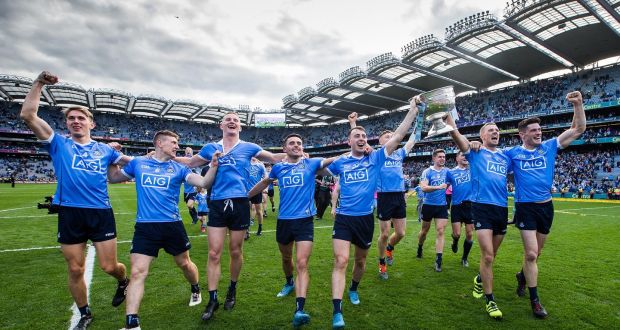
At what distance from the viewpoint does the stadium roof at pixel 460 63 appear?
27.1 metres

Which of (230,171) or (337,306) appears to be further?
(230,171)

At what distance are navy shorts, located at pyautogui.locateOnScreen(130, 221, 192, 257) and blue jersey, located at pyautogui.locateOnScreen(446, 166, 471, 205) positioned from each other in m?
5.51

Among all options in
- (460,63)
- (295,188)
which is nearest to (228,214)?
(295,188)

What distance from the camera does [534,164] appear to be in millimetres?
4750

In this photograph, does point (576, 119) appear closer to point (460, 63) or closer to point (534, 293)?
point (534, 293)

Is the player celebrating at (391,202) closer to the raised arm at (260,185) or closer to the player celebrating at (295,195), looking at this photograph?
the player celebrating at (295,195)

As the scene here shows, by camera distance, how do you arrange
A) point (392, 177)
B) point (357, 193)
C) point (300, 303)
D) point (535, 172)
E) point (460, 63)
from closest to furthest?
1. point (300, 303)
2. point (357, 193)
3. point (535, 172)
4. point (392, 177)
5. point (460, 63)

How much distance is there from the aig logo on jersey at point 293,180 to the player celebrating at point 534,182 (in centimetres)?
315

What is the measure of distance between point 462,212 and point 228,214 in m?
5.21

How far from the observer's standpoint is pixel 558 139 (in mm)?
4781

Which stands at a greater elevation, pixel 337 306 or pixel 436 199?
pixel 436 199

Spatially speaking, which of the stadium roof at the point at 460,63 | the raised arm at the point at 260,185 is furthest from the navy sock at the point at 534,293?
the stadium roof at the point at 460,63

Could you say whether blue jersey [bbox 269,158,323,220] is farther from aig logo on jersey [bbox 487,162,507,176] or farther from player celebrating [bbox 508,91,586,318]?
player celebrating [bbox 508,91,586,318]

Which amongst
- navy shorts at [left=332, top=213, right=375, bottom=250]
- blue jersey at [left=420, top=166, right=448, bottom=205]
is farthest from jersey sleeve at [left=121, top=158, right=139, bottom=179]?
blue jersey at [left=420, top=166, right=448, bottom=205]
